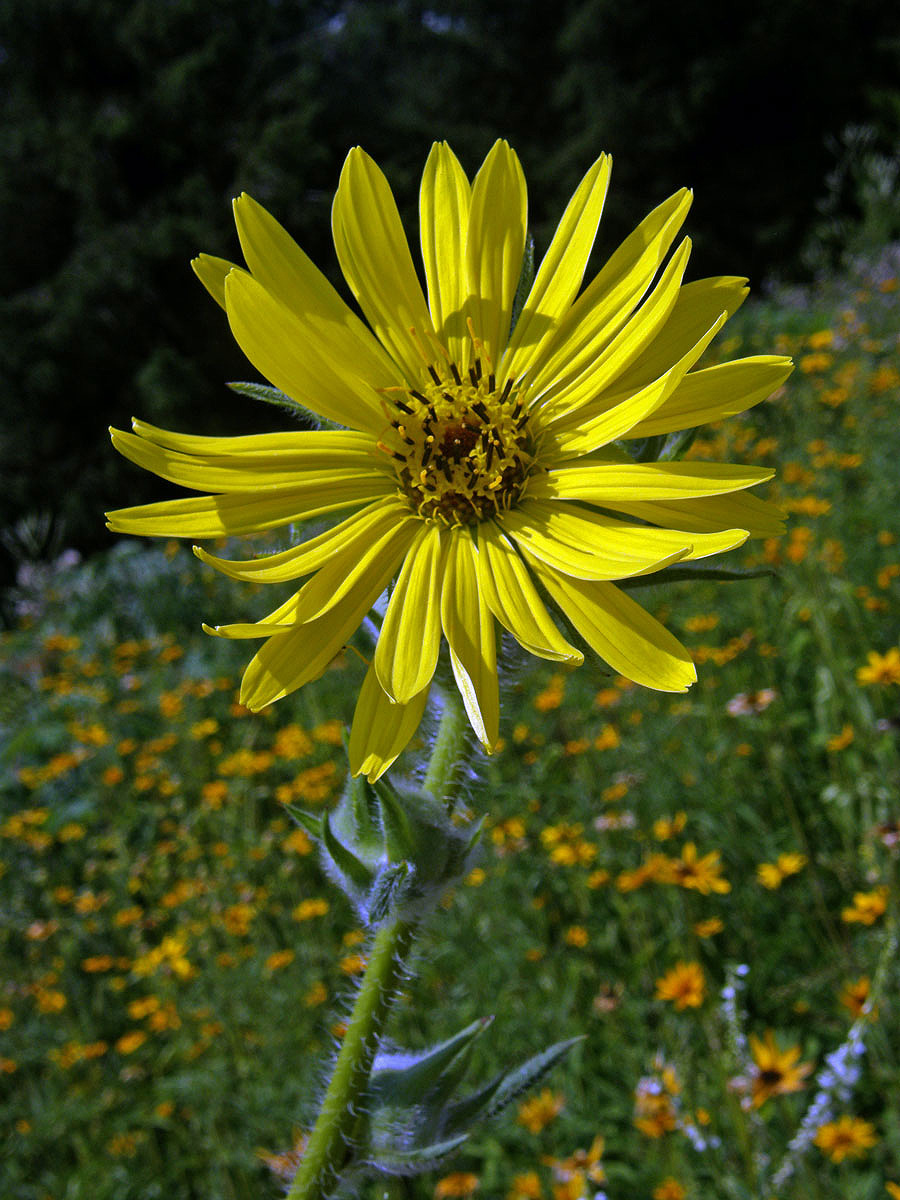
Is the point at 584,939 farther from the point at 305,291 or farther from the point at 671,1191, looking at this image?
the point at 305,291

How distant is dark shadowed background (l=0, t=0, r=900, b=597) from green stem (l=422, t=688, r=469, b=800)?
10.5 m

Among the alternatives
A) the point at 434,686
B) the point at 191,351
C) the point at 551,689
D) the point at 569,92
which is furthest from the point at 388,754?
the point at 569,92

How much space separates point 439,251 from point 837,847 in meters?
2.44

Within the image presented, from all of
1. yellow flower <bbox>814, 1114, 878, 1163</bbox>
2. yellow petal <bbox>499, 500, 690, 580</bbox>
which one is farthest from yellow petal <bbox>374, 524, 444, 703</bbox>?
yellow flower <bbox>814, 1114, 878, 1163</bbox>

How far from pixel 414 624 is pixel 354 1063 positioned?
493 mm

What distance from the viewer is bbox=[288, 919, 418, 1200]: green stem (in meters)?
1.07

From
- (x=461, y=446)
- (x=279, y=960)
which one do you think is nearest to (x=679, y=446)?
(x=461, y=446)

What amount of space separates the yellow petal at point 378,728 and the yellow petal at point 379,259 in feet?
1.52

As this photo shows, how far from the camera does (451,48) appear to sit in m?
21.6

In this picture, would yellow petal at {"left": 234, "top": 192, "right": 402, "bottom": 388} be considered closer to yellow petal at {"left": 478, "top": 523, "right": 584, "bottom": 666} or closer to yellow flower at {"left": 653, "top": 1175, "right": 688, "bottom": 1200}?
yellow petal at {"left": 478, "top": 523, "right": 584, "bottom": 666}

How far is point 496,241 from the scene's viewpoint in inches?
45.8

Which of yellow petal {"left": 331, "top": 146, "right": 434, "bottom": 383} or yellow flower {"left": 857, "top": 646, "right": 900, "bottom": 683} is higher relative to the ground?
yellow flower {"left": 857, "top": 646, "right": 900, "bottom": 683}

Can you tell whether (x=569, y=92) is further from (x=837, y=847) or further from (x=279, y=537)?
(x=279, y=537)

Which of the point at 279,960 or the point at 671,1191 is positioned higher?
the point at 279,960
